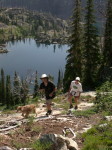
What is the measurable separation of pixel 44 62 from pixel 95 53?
102 m

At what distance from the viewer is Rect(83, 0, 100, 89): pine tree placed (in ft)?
119

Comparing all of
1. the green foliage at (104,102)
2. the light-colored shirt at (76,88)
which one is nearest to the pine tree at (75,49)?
the light-colored shirt at (76,88)

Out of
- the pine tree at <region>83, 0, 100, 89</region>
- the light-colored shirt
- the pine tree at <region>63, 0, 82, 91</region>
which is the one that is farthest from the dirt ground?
the pine tree at <region>83, 0, 100, 89</region>

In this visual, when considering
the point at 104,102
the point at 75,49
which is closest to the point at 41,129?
the point at 104,102

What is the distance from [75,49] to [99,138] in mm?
28032

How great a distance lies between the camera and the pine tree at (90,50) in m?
36.1

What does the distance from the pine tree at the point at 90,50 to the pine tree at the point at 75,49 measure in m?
1.11

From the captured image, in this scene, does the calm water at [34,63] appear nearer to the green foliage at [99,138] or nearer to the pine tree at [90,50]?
the pine tree at [90,50]

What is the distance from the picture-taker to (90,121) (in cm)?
1116

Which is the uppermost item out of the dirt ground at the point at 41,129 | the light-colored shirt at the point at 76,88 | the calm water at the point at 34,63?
the light-colored shirt at the point at 76,88

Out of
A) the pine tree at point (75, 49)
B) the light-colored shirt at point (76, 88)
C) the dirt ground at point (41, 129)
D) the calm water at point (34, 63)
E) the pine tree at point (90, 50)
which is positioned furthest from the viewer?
the calm water at point (34, 63)

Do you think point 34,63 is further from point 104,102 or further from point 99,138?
point 99,138

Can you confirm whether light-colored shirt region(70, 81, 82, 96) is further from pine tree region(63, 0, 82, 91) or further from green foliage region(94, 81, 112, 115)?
pine tree region(63, 0, 82, 91)

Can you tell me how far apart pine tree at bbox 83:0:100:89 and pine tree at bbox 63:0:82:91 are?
111 centimetres
